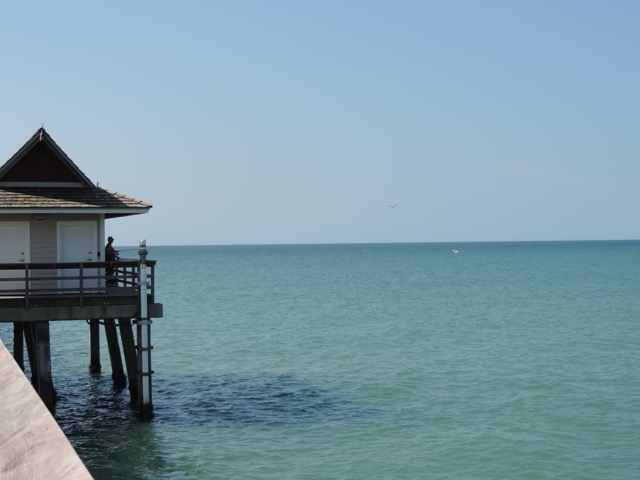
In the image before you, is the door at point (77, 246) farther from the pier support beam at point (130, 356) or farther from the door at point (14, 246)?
the pier support beam at point (130, 356)

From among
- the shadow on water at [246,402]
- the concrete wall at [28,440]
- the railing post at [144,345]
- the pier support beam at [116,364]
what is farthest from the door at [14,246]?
the concrete wall at [28,440]

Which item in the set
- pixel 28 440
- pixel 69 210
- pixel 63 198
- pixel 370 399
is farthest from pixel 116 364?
pixel 28 440

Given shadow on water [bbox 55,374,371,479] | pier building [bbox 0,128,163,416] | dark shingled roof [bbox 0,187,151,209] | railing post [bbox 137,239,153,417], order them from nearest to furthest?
1. shadow on water [bbox 55,374,371,479]
2. pier building [bbox 0,128,163,416]
3. railing post [bbox 137,239,153,417]
4. dark shingled roof [bbox 0,187,151,209]

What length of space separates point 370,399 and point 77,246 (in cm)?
832

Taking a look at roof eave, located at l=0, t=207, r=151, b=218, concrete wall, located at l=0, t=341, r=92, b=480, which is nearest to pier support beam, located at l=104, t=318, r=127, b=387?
roof eave, located at l=0, t=207, r=151, b=218

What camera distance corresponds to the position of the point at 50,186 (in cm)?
1947

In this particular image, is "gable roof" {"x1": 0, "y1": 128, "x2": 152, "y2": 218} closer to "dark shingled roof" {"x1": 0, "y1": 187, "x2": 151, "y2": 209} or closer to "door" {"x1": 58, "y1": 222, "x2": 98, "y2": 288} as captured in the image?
"dark shingled roof" {"x1": 0, "y1": 187, "x2": 151, "y2": 209}

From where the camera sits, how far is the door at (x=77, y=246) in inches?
754

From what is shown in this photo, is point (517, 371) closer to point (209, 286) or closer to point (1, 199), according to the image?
point (1, 199)

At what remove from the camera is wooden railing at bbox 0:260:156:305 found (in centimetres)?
1741

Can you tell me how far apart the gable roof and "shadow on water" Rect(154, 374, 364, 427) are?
4.98 m

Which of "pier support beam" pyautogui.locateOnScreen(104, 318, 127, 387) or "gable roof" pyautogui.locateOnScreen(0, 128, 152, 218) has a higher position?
"gable roof" pyautogui.locateOnScreen(0, 128, 152, 218)

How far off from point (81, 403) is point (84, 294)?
4662 millimetres

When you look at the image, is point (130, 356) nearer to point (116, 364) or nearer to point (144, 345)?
point (144, 345)
